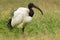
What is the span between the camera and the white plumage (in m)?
11.4

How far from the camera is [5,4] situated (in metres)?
19.2

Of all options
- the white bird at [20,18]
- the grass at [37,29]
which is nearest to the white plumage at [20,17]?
the white bird at [20,18]

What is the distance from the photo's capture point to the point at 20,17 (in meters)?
11.3

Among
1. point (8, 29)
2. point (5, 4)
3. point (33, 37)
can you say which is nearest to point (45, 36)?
point (33, 37)

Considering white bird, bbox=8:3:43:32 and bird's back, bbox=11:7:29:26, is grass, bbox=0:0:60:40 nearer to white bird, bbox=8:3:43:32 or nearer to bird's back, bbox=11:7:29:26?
white bird, bbox=8:3:43:32

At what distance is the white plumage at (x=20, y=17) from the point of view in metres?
11.4

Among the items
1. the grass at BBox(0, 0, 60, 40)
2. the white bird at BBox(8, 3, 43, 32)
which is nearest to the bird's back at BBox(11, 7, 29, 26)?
the white bird at BBox(8, 3, 43, 32)

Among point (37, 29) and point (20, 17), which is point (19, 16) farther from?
point (37, 29)

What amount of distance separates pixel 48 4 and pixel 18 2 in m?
2.00

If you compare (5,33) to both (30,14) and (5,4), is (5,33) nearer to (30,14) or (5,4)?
(30,14)

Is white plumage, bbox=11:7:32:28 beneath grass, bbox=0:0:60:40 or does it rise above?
above

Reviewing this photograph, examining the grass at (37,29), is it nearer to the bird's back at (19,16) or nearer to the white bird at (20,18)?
the white bird at (20,18)

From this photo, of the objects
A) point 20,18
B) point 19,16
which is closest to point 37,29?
point 20,18

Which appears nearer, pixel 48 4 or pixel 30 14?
pixel 30 14
